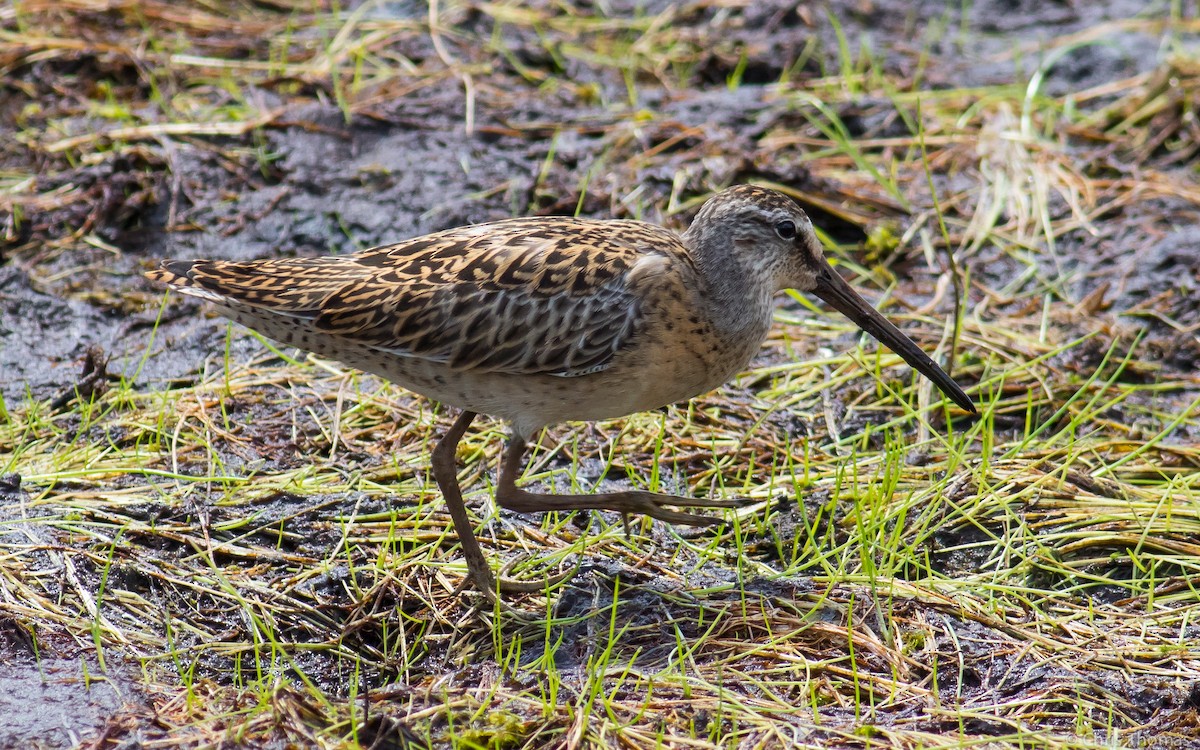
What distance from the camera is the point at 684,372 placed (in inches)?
171

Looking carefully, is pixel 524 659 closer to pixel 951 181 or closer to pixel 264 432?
pixel 264 432

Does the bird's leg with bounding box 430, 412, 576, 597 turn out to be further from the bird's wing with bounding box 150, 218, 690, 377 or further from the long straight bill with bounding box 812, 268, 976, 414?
the long straight bill with bounding box 812, 268, 976, 414

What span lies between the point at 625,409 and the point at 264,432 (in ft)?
5.23

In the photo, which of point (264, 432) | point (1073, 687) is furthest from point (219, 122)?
point (1073, 687)

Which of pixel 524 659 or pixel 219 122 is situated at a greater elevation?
pixel 219 122

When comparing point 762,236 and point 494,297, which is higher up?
point 762,236

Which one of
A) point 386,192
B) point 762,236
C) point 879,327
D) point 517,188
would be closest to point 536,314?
point 762,236

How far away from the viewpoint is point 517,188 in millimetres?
6582

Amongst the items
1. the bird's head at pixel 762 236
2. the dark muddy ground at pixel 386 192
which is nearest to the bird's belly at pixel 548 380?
the bird's head at pixel 762 236

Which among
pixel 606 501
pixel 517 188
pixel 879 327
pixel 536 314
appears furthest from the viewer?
pixel 517 188

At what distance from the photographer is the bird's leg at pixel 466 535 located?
431 cm

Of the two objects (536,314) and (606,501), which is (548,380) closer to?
(536,314)

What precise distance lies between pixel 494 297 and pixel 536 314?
5.8 inches

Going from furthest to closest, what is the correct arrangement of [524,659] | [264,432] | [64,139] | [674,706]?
[64,139], [264,432], [524,659], [674,706]
